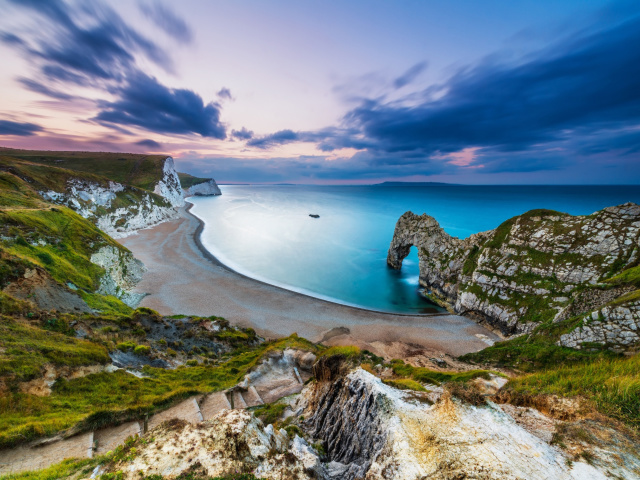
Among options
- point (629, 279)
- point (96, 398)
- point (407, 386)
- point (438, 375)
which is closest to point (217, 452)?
point (407, 386)

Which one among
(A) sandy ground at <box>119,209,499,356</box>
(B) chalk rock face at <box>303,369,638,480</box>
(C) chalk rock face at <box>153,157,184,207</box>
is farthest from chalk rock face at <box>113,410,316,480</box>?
(C) chalk rock face at <box>153,157,184,207</box>

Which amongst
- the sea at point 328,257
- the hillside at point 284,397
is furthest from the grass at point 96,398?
the sea at point 328,257

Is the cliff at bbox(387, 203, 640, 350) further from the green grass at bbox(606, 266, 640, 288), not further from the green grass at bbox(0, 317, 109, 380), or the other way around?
the green grass at bbox(0, 317, 109, 380)

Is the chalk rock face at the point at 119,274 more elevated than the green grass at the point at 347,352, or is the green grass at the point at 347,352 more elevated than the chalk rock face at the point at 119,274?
the green grass at the point at 347,352

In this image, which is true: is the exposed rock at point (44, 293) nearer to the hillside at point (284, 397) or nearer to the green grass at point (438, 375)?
the hillside at point (284, 397)

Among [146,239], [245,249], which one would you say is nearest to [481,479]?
[245,249]
